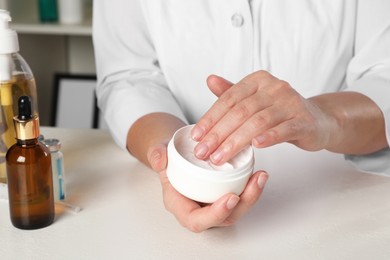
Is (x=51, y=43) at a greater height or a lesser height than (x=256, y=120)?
lesser

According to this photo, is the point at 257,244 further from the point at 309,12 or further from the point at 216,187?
the point at 309,12

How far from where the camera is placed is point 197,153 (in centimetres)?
79

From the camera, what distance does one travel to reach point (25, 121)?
0.79 meters

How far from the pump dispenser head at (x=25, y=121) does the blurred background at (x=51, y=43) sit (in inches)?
54.6

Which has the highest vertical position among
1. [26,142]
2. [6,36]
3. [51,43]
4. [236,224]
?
[6,36]

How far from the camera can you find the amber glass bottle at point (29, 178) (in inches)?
31.6

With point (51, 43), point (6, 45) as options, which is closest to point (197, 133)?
point (6, 45)

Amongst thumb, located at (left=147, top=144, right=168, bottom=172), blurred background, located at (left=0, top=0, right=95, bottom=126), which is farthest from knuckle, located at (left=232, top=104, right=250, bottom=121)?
blurred background, located at (left=0, top=0, right=95, bottom=126)

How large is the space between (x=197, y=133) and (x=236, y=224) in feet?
0.47

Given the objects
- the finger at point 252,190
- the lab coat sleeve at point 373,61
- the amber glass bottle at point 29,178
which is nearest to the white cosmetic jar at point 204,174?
the finger at point 252,190

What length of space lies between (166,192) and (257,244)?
134 mm

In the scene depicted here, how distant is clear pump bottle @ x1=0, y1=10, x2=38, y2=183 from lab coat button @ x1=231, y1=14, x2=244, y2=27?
1.21ft

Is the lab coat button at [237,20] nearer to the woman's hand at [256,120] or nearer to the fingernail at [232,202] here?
the woman's hand at [256,120]

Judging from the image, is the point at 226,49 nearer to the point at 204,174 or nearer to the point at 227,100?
the point at 227,100
